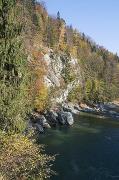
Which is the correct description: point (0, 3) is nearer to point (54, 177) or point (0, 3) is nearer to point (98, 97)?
point (54, 177)

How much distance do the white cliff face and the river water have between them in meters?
16.5

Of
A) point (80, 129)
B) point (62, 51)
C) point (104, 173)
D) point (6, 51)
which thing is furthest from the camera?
point (62, 51)

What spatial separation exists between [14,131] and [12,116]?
1.30 m

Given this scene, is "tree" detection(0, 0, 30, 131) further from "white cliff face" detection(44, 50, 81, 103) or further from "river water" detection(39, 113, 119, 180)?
"white cliff face" detection(44, 50, 81, 103)

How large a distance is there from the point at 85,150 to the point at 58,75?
5402 cm

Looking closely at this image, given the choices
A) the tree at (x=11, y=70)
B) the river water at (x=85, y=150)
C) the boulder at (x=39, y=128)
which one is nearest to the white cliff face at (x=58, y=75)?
the river water at (x=85, y=150)

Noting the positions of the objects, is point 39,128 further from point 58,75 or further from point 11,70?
point 58,75

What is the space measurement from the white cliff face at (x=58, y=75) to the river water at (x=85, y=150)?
16.5 m

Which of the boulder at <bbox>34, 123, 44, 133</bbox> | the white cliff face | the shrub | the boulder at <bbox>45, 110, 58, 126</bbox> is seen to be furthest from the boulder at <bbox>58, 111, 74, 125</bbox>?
the shrub

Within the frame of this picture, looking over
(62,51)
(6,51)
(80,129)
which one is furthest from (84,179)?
(62,51)

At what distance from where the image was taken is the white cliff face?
96125 mm

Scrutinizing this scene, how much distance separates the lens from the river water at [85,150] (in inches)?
1745

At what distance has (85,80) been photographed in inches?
5453

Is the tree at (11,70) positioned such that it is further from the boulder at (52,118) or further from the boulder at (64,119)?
the boulder at (64,119)
